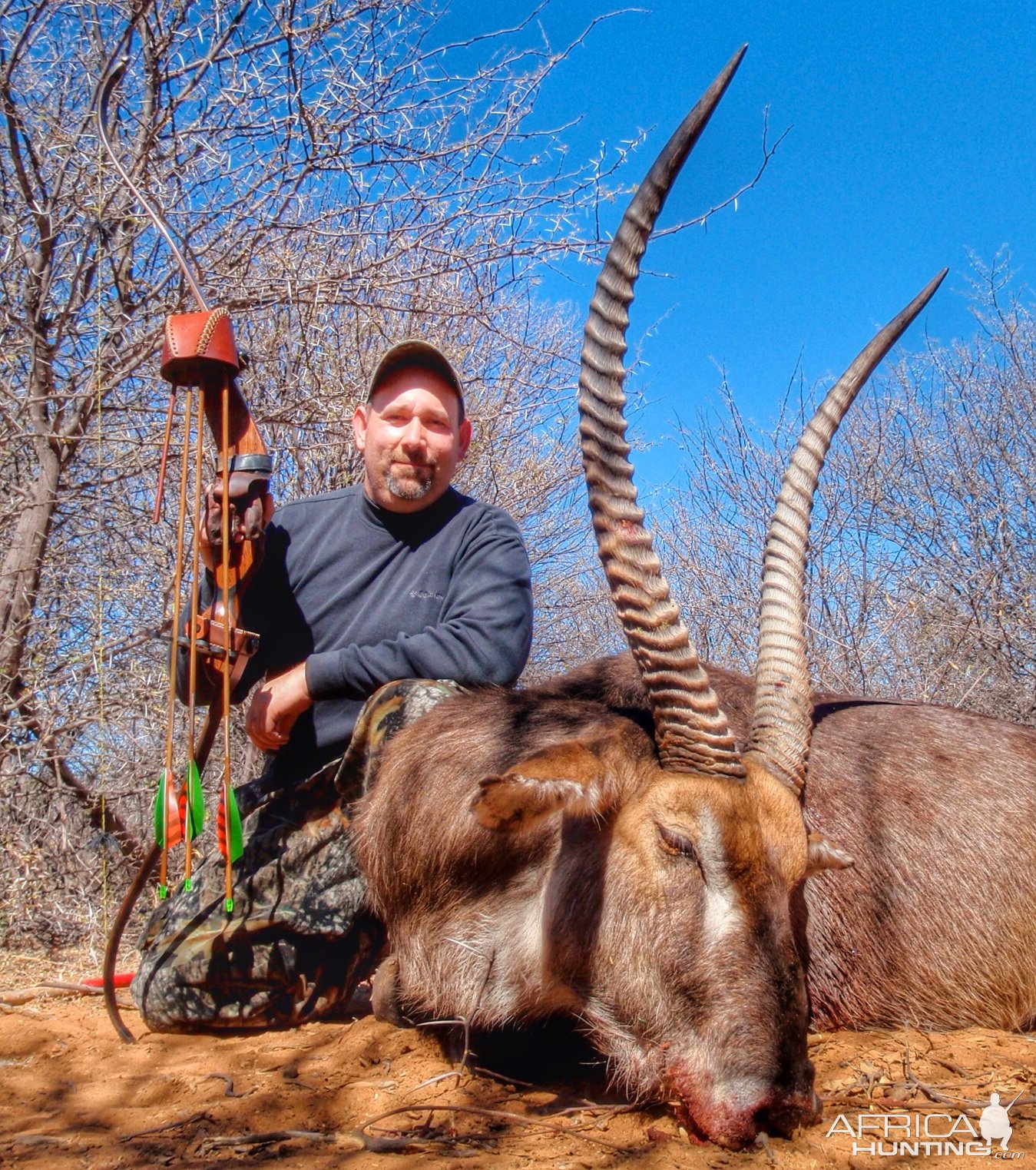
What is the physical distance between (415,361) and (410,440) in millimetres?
399

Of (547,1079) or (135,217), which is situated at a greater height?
(135,217)

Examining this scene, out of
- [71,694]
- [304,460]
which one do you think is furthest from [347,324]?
[71,694]

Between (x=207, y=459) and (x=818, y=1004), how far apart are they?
404cm

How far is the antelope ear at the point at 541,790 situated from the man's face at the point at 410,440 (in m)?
1.75

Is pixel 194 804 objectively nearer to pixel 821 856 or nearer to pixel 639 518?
pixel 639 518

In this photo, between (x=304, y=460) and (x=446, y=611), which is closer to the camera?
(x=446, y=611)

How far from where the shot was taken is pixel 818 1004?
3.53 metres

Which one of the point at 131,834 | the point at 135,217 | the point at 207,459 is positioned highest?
the point at 135,217

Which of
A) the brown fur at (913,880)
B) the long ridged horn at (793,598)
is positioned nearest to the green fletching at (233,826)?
the brown fur at (913,880)

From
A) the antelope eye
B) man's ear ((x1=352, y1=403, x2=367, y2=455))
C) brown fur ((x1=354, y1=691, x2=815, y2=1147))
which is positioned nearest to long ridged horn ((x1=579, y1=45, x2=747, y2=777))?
brown fur ((x1=354, y1=691, x2=815, y2=1147))

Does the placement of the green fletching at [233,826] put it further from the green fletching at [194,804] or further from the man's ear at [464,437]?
the man's ear at [464,437]

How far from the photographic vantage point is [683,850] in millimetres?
2805

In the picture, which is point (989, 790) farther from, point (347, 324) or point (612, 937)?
point (347, 324)

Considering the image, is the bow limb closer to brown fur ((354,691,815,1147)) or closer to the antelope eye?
brown fur ((354,691,815,1147))
